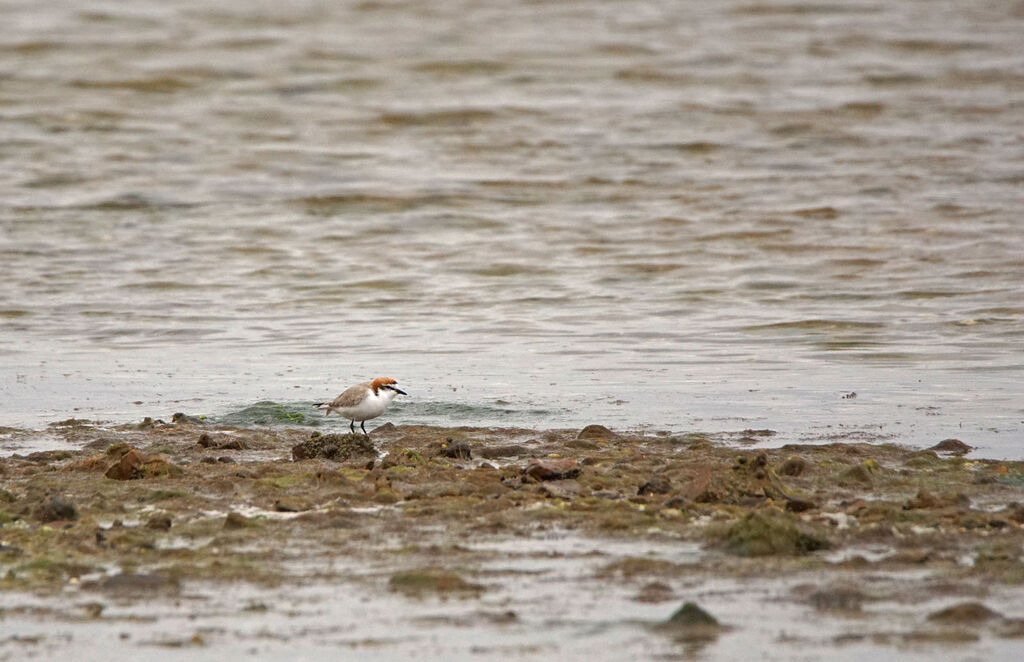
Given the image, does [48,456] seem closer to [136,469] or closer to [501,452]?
[136,469]

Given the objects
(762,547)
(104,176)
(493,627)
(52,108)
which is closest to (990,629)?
(762,547)

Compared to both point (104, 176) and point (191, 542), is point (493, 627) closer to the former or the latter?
point (191, 542)

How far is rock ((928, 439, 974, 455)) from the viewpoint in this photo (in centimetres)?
734

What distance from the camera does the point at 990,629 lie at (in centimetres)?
425

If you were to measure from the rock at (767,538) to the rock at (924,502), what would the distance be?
71 centimetres

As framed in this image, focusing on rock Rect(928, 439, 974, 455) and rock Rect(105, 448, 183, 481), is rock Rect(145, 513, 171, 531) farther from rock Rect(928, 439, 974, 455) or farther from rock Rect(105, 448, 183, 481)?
rock Rect(928, 439, 974, 455)

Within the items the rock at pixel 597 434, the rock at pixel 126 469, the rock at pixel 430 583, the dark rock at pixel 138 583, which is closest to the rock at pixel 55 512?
the rock at pixel 126 469

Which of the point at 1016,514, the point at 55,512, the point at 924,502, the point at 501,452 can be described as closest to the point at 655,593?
the point at 924,502

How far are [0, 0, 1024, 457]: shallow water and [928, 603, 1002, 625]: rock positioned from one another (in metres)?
3.42

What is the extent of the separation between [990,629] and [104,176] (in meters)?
19.4

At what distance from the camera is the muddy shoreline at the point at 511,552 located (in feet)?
14.1

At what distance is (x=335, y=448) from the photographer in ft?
24.2

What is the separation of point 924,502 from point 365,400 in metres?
3.55

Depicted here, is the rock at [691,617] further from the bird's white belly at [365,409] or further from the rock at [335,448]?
the bird's white belly at [365,409]
